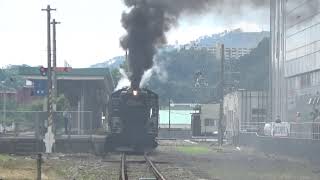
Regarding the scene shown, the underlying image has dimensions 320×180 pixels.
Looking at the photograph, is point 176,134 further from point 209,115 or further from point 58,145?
point 58,145

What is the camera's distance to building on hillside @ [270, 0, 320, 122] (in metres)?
51.6

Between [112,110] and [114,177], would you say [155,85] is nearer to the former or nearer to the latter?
[112,110]

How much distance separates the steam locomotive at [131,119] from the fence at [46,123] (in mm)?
5317

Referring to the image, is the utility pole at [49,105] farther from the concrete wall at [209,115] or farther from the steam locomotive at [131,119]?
the concrete wall at [209,115]

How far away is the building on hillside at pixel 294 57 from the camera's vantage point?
5163 centimetres

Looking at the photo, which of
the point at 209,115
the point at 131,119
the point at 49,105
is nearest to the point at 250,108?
the point at 209,115

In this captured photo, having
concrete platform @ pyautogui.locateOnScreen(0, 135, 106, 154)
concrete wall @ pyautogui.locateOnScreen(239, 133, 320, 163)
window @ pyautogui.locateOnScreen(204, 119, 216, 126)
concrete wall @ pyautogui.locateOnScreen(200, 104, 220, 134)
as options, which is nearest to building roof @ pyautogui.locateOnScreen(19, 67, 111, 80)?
concrete wall @ pyautogui.locateOnScreen(239, 133, 320, 163)

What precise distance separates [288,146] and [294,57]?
2545 centimetres

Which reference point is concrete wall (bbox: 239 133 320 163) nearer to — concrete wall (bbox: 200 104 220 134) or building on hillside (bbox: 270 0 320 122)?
building on hillside (bbox: 270 0 320 122)

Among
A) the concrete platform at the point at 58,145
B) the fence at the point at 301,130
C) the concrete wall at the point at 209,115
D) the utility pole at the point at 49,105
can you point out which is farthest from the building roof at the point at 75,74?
the concrete wall at the point at 209,115

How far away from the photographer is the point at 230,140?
6694 centimetres

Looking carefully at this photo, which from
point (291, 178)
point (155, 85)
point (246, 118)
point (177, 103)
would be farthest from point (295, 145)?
point (177, 103)

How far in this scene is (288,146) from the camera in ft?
125

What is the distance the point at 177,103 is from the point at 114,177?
119 meters
